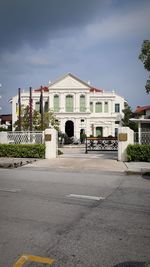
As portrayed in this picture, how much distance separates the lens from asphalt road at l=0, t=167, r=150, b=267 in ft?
13.3

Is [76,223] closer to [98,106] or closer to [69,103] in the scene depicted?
[69,103]

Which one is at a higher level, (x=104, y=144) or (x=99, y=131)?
(x=99, y=131)

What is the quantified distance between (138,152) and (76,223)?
10.9 metres

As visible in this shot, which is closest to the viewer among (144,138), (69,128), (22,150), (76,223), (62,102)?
(76,223)

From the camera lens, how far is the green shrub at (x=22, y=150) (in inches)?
722

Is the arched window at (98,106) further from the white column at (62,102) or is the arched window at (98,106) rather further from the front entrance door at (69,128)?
the white column at (62,102)

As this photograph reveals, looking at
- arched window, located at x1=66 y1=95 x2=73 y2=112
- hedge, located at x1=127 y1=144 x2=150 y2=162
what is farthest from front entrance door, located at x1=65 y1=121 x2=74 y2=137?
hedge, located at x1=127 y1=144 x2=150 y2=162

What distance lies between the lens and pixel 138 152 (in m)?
15.8

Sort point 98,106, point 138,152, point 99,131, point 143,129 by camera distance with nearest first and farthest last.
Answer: point 138,152
point 143,129
point 98,106
point 99,131

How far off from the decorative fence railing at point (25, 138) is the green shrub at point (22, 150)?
94 cm

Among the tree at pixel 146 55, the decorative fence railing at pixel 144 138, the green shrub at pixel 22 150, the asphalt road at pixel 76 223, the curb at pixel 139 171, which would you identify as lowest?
the asphalt road at pixel 76 223

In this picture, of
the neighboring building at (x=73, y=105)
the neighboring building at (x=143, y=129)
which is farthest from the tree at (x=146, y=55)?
the neighboring building at (x=73, y=105)

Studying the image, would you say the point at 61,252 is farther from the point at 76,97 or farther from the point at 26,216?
the point at 76,97

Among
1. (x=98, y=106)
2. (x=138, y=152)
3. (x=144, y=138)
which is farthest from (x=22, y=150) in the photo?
(x=98, y=106)
